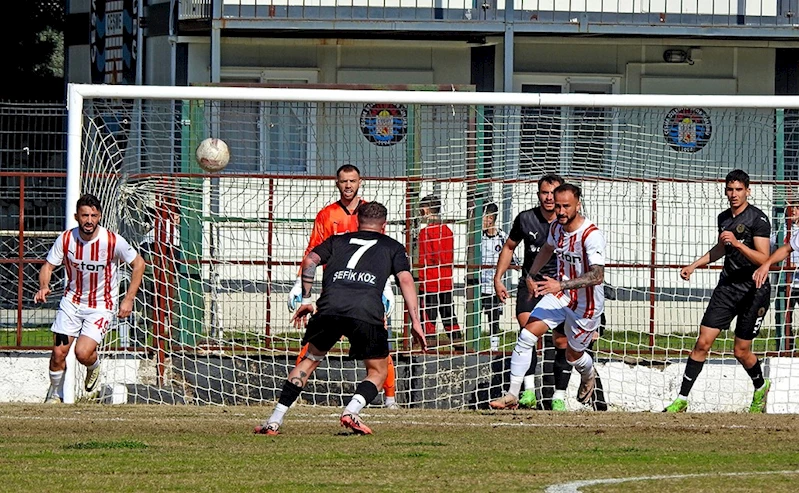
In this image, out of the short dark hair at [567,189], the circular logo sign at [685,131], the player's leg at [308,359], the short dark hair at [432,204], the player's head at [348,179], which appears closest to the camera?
the player's leg at [308,359]

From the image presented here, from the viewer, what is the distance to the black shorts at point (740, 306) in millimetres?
12836

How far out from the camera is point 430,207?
47.6ft

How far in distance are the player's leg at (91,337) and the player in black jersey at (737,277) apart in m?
4.90

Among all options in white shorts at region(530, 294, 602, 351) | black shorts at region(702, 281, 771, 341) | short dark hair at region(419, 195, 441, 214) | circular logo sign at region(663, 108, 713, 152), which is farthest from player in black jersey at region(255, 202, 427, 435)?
circular logo sign at region(663, 108, 713, 152)

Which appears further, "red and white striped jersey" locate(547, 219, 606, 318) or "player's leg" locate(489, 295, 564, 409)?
"player's leg" locate(489, 295, 564, 409)

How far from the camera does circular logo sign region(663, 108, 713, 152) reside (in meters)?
16.8

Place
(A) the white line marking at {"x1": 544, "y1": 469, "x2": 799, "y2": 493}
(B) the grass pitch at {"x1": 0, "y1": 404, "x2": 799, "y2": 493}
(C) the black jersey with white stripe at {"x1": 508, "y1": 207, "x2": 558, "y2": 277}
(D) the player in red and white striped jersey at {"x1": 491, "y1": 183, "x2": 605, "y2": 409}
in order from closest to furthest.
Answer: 1. (A) the white line marking at {"x1": 544, "y1": 469, "x2": 799, "y2": 493}
2. (B) the grass pitch at {"x1": 0, "y1": 404, "x2": 799, "y2": 493}
3. (D) the player in red and white striped jersey at {"x1": 491, "y1": 183, "x2": 605, "y2": 409}
4. (C) the black jersey with white stripe at {"x1": 508, "y1": 207, "x2": 558, "y2": 277}

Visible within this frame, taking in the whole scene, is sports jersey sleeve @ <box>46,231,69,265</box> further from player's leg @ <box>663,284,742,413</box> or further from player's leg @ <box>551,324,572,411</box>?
player's leg @ <box>663,284,742,413</box>

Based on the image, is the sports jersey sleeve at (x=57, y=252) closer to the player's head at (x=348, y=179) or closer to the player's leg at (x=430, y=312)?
the player's head at (x=348, y=179)

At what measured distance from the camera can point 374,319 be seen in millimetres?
10000

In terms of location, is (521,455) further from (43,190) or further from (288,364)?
(43,190)

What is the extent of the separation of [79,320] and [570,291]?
423 centimetres

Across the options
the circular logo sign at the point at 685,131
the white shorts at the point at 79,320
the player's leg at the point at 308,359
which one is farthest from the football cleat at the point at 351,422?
the circular logo sign at the point at 685,131

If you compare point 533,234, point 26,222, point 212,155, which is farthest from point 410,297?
point 26,222
